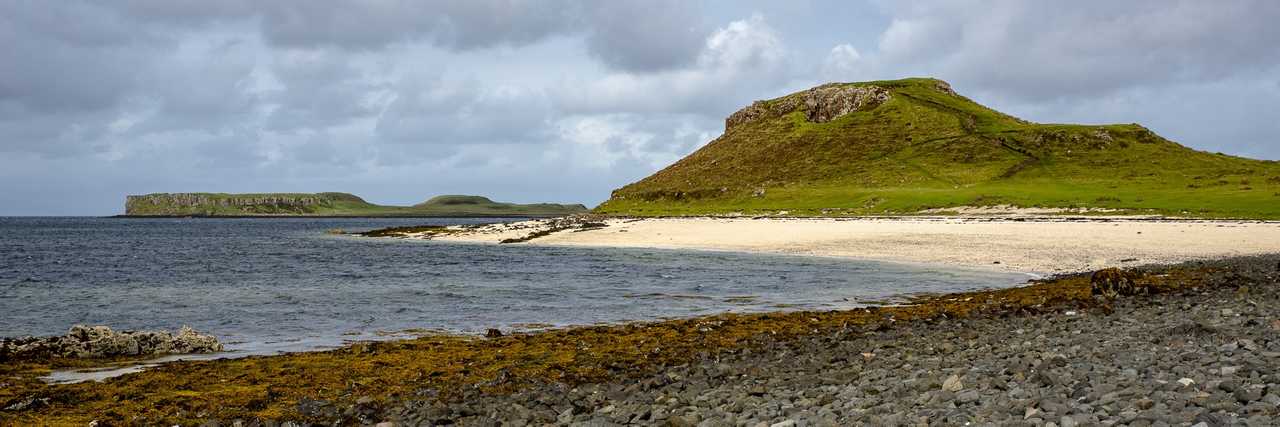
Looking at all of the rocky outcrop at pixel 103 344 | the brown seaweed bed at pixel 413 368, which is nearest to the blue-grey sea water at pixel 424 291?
the rocky outcrop at pixel 103 344

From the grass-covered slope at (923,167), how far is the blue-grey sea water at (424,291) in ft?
168

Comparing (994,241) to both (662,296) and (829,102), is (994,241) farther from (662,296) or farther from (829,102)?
(829,102)

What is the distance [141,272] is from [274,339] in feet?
113

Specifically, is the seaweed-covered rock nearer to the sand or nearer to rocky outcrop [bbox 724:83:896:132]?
the sand

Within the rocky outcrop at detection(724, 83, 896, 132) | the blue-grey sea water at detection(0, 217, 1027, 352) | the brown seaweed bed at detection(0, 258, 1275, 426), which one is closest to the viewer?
the brown seaweed bed at detection(0, 258, 1275, 426)

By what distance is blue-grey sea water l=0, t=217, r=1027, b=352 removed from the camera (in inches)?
973

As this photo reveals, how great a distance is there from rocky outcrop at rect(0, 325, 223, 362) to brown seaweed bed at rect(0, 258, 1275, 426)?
2.04 feet

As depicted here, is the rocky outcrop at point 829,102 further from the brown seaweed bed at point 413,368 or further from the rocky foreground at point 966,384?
the rocky foreground at point 966,384

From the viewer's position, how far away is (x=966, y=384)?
35.2 feet

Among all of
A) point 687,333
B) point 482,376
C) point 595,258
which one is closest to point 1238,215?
point 595,258

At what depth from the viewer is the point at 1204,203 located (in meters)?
78.8

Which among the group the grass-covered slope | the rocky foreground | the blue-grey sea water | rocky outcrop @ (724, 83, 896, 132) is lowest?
the blue-grey sea water

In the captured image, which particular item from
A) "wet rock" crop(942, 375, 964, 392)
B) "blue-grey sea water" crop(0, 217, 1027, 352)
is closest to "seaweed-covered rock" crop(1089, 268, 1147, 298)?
"blue-grey sea water" crop(0, 217, 1027, 352)

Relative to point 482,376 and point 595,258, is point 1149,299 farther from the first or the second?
point 595,258
